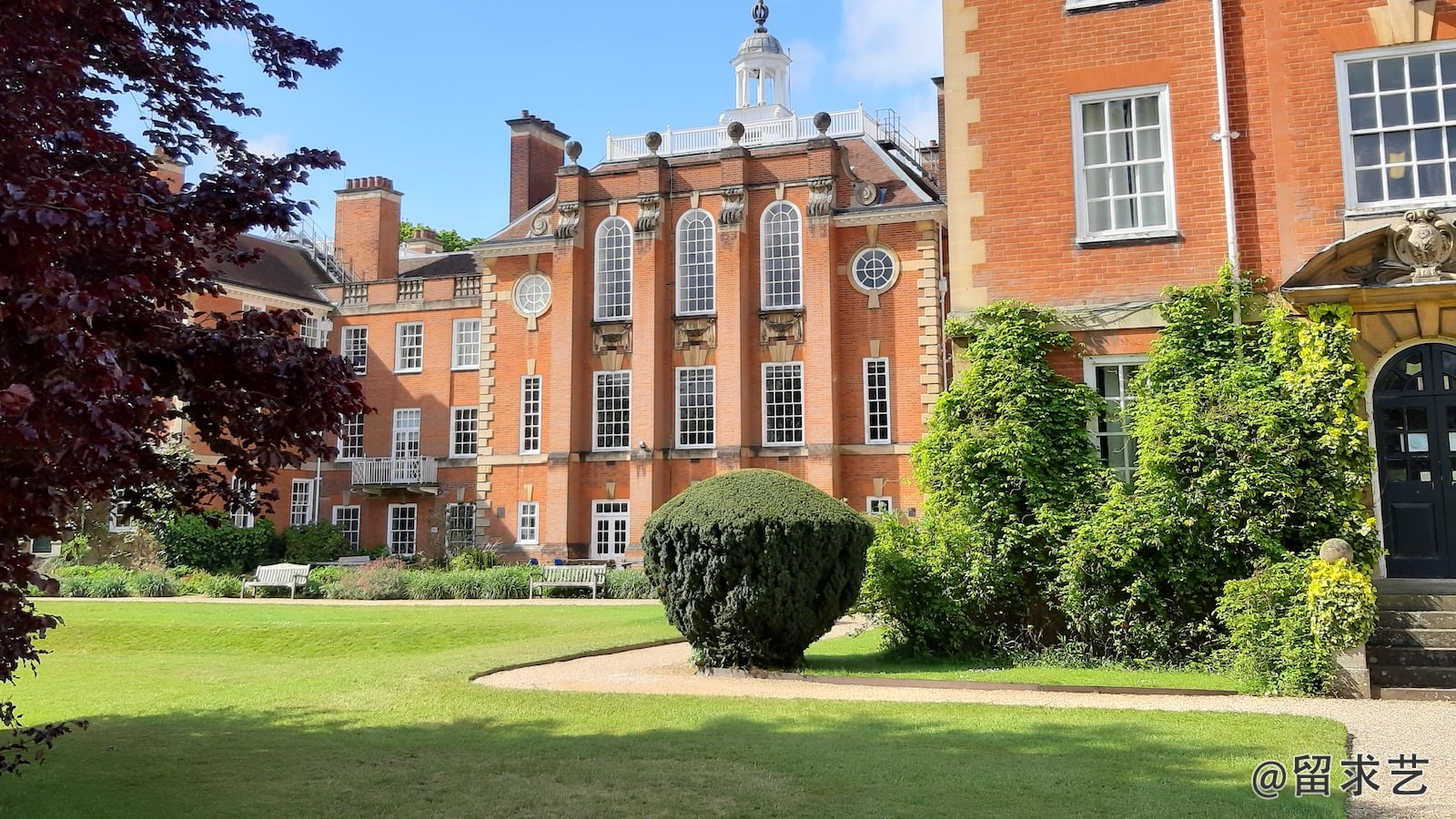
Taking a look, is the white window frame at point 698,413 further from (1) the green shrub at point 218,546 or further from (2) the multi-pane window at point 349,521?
(1) the green shrub at point 218,546

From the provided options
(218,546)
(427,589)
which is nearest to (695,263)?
(427,589)

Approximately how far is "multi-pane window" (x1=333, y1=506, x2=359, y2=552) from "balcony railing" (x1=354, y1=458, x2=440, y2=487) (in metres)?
1.76

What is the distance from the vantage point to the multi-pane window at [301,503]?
38844mm

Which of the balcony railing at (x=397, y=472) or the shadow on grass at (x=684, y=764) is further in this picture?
the balcony railing at (x=397, y=472)

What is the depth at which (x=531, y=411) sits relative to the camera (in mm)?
35062

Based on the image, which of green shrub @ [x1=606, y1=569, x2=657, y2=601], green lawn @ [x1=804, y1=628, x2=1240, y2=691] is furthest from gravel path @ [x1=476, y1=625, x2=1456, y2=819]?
green shrub @ [x1=606, y1=569, x2=657, y2=601]

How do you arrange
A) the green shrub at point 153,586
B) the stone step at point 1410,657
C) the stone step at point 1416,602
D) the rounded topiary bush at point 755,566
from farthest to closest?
the green shrub at point 153,586 < the rounded topiary bush at point 755,566 < the stone step at point 1416,602 < the stone step at point 1410,657

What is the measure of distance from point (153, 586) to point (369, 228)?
18.7 meters

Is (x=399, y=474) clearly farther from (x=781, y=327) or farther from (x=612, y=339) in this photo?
(x=781, y=327)

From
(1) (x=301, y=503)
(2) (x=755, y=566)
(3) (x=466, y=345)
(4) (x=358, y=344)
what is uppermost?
(4) (x=358, y=344)

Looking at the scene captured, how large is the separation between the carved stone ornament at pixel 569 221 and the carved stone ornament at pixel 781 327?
647 cm

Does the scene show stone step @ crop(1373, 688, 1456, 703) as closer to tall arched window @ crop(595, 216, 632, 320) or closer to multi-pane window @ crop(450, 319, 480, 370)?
tall arched window @ crop(595, 216, 632, 320)

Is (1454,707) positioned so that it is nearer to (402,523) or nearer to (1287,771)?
(1287,771)

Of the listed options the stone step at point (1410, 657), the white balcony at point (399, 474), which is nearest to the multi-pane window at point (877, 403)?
the white balcony at point (399, 474)
